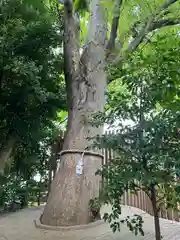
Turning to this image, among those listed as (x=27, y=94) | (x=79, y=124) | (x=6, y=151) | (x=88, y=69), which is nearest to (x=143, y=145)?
(x=79, y=124)

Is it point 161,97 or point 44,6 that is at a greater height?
point 44,6

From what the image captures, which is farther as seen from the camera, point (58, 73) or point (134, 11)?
point (58, 73)

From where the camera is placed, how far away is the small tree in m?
Answer: 1.83

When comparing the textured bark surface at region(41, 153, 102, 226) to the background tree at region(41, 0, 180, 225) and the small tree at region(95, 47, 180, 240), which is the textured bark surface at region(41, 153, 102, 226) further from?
the small tree at region(95, 47, 180, 240)

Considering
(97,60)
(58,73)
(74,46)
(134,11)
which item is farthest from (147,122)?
(58,73)

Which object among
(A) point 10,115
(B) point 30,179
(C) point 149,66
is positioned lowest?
(B) point 30,179

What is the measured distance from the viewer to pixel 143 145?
74.2 inches

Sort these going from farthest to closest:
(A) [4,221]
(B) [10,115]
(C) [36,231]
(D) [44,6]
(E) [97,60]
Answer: (D) [44,6] → (B) [10,115] → (E) [97,60] → (A) [4,221] → (C) [36,231]

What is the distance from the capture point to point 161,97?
198cm

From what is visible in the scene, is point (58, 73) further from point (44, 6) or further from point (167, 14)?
point (167, 14)

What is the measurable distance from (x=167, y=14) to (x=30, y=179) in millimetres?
3909

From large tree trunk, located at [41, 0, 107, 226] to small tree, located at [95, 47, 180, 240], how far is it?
72 centimetres

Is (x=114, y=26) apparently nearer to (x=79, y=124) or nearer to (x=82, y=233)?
(x=79, y=124)

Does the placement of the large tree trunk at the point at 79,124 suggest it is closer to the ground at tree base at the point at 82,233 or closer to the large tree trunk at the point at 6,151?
the ground at tree base at the point at 82,233
